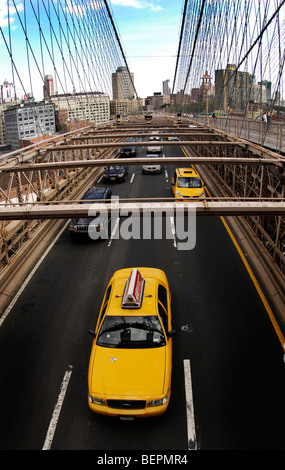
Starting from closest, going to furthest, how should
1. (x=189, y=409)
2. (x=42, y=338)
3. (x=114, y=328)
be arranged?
1. (x=189, y=409)
2. (x=114, y=328)
3. (x=42, y=338)

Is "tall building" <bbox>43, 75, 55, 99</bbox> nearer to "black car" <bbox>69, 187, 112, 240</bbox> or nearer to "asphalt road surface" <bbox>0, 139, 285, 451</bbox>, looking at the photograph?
"black car" <bbox>69, 187, 112, 240</bbox>

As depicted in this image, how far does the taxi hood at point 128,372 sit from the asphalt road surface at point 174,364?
0.79 meters

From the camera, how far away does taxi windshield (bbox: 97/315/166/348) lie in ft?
23.4

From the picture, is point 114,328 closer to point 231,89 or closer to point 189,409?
point 189,409

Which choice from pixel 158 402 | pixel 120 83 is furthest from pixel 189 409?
pixel 120 83

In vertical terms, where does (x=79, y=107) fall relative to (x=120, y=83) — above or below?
below

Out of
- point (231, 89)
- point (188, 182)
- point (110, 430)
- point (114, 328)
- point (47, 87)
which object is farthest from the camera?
point (231, 89)

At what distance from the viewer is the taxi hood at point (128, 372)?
6.23 meters

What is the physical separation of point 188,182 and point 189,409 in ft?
46.8

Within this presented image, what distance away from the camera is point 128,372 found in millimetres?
6527

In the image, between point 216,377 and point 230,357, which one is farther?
point 230,357

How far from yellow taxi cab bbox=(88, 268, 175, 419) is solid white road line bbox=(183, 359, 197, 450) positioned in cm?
65

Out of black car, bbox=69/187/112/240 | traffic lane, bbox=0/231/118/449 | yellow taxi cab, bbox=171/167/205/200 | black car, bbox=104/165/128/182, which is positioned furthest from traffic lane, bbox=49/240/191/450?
black car, bbox=104/165/128/182

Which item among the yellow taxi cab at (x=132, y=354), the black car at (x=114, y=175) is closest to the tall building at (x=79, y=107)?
the black car at (x=114, y=175)
